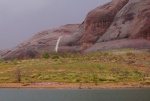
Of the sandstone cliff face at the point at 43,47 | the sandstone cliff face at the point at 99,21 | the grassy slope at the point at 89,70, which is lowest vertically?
the sandstone cliff face at the point at 43,47

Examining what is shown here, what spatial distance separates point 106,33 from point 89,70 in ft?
88.1

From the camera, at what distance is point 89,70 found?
46250 millimetres

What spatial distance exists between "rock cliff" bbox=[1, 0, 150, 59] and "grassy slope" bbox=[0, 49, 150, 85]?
333 inches

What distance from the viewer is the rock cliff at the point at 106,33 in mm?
64500

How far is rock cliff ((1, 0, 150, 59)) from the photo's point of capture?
64.5m

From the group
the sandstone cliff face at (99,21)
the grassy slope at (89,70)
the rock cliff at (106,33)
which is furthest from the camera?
the sandstone cliff face at (99,21)

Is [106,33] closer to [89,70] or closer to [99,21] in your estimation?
[99,21]

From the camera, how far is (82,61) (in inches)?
2072

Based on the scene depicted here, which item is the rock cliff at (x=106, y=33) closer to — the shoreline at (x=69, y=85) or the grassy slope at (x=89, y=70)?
the grassy slope at (x=89, y=70)

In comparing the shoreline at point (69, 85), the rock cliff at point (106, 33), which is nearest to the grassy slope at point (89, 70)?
the shoreline at point (69, 85)

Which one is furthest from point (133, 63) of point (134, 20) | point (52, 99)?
point (52, 99)

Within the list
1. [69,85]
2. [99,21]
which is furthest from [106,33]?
[69,85]

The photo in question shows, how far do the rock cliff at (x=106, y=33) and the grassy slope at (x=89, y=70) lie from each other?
8.46 metres

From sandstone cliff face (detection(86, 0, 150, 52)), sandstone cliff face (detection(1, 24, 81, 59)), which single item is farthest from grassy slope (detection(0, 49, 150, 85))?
sandstone cliff face (detection(1, 24, 81, 59))
